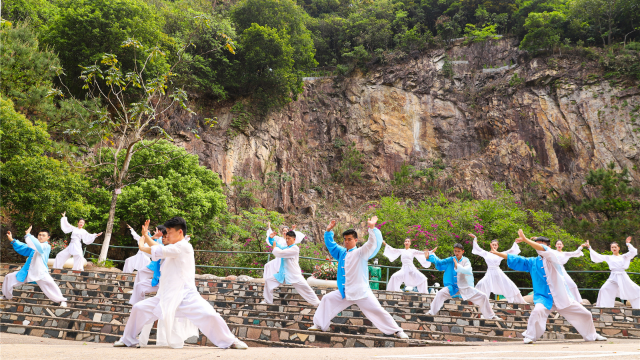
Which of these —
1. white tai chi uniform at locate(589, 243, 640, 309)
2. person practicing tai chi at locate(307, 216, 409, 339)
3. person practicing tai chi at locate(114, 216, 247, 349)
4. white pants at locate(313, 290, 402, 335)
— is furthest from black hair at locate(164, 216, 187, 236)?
white tai chi uniform at locate(589, 243, 640, 309)

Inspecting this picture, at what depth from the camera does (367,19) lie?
111ft

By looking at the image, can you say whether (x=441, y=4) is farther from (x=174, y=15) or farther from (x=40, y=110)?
(x=40, y=110)

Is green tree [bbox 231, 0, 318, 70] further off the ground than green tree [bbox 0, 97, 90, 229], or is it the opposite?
green tree [bbox 231, 0, 318, 70]

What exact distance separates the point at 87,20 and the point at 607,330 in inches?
920

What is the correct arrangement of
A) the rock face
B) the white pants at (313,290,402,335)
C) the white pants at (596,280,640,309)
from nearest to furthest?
the white pants at (313,290,402,335) → the white pants at (596,280,640,309) → the rock face

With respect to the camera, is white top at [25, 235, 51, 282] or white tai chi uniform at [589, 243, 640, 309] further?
white tai chi uniform at [589, 243, 640, 309]

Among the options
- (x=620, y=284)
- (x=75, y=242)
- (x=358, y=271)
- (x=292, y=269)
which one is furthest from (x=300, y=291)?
(x=620, y=284)

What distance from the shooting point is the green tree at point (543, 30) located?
2906 centimetres

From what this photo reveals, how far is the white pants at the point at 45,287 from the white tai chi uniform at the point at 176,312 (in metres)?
4.51

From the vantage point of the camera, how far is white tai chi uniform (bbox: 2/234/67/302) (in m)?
7.64

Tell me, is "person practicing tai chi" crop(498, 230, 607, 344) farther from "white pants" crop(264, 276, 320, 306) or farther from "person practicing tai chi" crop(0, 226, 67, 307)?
"person practicing tai chi" crop(0, 226, 67, 307)

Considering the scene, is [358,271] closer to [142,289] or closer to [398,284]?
[142,289]

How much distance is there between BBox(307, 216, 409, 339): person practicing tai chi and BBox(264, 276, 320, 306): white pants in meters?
2.18

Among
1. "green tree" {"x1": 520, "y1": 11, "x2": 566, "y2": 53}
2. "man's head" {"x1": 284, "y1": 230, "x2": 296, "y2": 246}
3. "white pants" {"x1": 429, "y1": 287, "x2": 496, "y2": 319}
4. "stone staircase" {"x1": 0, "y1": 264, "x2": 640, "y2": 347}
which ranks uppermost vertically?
"green tree" {"x1": 520, "y1": 11, "x2": 566, "y2": 53}
